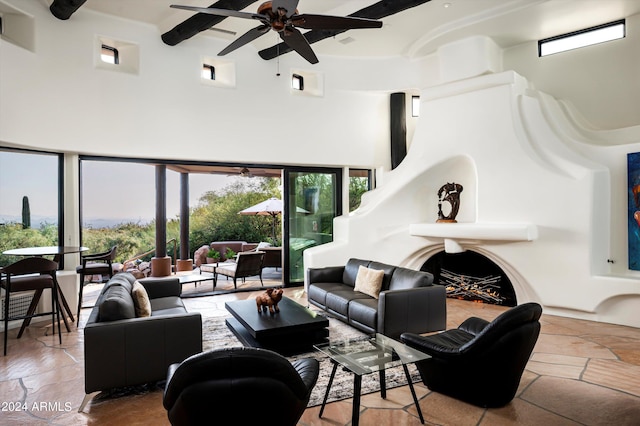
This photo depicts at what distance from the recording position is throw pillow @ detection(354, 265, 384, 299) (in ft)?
17.0

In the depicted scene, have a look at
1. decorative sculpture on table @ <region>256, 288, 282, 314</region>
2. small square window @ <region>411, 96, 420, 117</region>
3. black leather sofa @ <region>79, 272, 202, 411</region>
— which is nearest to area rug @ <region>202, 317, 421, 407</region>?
decorative sculpture on table @ <region>256, 288, 282, 314</region>

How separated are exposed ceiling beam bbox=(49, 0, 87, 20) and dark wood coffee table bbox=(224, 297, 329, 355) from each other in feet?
14.6

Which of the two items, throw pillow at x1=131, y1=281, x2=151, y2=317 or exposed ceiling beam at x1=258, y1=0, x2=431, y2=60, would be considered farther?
exposed ceiling beam at x1=258, y1=0, x2=431, y2=60

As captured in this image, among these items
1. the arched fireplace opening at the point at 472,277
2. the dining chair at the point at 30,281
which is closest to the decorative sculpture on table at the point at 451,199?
the arched fireplace opening at the point at 472,277

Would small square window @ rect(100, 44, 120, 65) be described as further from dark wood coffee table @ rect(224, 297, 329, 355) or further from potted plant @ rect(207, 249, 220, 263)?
potted plant @ rect(207, 249, 220, 263)

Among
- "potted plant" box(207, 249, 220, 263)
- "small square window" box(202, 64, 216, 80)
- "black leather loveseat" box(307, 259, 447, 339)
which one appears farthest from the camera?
"potted plant" box(207, 249, 220, 263)

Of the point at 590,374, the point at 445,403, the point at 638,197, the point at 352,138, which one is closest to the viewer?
the point at 445,403

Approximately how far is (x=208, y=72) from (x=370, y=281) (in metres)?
4.76

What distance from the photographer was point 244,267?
25.1 ft

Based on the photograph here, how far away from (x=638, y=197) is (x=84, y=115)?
25.4ft

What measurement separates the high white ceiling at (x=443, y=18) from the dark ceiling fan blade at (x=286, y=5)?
107 inches

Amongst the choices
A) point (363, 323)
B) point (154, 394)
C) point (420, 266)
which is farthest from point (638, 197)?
point (154, 394)

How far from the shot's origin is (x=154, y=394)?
3297mm

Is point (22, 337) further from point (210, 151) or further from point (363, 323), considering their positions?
point (363, 323)
